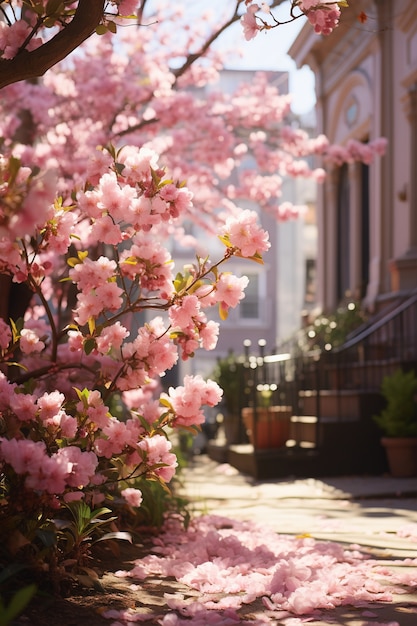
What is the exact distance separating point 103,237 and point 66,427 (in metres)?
0.91

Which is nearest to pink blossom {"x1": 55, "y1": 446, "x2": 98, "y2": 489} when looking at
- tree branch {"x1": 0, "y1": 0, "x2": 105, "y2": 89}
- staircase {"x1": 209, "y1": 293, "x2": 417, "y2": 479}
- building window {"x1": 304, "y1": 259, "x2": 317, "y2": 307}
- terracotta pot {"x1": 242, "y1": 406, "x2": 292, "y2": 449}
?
tree branch {"x1": 0, "y1": 0, "x2": 105, "y2": 89}

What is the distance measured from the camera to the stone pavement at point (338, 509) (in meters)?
3.98

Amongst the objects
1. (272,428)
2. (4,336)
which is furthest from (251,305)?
(4,336)

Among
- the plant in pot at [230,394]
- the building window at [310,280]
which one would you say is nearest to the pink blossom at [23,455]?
the plant in pot at [230,394]

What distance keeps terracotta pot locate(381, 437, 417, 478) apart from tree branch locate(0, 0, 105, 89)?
22.7 feet

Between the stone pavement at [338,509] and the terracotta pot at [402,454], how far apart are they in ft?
0.53

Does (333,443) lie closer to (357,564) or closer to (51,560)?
(357,564)

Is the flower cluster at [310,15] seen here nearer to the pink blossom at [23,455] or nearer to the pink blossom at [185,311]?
the pink blossom at [185,311]

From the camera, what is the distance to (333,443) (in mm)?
10383

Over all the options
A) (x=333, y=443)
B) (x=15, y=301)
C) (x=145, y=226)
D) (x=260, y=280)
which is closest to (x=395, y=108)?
(x=333, y=443)

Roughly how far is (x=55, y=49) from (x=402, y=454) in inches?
280

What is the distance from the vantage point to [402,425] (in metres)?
9.77

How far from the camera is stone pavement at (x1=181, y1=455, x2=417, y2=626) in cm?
398

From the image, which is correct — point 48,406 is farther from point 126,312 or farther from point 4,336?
point 126,312
